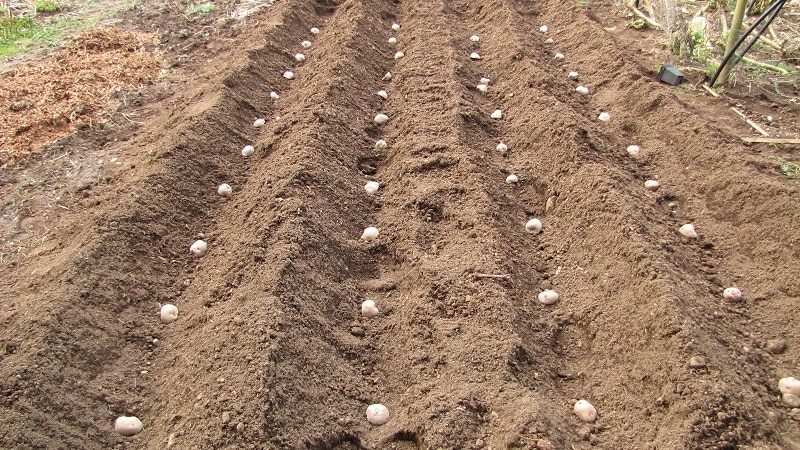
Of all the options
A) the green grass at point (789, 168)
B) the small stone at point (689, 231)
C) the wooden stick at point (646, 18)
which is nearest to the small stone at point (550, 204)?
the small stone at point (689, 231)

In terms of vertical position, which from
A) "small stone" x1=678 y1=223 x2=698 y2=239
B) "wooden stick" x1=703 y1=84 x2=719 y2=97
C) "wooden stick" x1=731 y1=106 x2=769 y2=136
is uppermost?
"wooden stick" x1=703 y1=84 x2=719 y2=97

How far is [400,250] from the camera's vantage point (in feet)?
10.3

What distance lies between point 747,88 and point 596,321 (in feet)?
9.93

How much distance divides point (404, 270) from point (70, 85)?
3.58 meters

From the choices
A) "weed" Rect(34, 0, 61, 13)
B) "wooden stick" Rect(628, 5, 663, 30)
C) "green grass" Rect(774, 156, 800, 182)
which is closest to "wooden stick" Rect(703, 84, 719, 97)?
"green grass" Rect(774, 156, 800, 182)

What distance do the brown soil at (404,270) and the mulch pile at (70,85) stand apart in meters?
0.23

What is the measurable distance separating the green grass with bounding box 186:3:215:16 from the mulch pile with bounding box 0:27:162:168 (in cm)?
69

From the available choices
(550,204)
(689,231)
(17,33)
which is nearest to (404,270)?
(550,204)

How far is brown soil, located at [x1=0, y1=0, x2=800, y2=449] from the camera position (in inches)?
90.1

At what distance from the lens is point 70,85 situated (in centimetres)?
472

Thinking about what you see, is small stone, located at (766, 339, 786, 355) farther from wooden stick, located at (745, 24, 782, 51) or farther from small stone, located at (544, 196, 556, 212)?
wooden stick, located at (745, 24, 782, 51)

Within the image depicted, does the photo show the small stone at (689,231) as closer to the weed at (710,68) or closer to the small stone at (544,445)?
the small stone at (544,445)

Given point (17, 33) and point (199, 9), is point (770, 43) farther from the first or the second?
point (17, 33)

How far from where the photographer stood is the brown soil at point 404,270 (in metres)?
2.29
